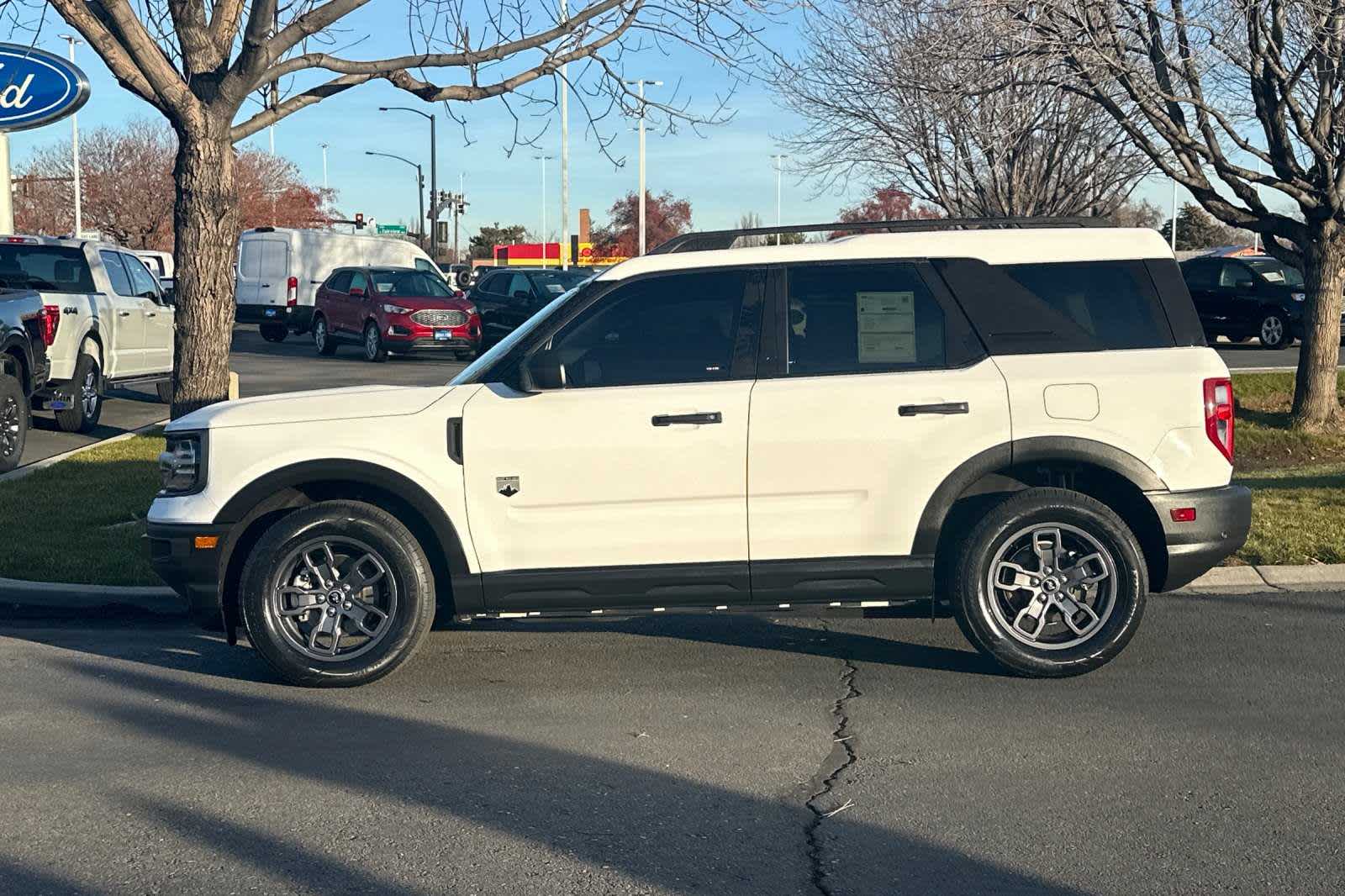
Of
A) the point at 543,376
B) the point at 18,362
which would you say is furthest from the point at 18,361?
the point at 543,376

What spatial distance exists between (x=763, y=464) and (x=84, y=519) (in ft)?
19.3

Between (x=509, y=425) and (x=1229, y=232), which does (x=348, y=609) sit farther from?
(x=1229, y=232)

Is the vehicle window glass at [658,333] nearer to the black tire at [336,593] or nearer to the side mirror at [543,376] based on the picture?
the side mirror at [543,376]

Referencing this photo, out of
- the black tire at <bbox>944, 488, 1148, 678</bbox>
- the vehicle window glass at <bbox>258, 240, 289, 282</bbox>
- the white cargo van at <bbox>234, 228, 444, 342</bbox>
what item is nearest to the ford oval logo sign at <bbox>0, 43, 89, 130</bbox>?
the black tire at <bbox>944, 488, 1148, 678</bbox>

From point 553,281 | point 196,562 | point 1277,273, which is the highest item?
point 553,281

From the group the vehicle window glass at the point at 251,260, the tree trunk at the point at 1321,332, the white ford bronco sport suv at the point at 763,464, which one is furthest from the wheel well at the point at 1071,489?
the vehicle window glass at the point at 251,260

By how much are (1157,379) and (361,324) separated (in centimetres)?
2331

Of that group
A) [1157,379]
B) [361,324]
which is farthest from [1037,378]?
[361,324]

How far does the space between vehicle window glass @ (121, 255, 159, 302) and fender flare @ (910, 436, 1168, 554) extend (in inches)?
524

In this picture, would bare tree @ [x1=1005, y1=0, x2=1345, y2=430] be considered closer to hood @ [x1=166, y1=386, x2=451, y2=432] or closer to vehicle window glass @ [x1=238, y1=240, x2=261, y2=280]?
hood @ [x1=166, y1=386, x2=451, y2=432]

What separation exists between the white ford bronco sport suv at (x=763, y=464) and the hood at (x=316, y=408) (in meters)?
0.02

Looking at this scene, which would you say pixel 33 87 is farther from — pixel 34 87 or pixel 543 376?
pixel 543 376

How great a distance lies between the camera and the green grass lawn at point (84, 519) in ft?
28.0

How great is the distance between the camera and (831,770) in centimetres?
520
